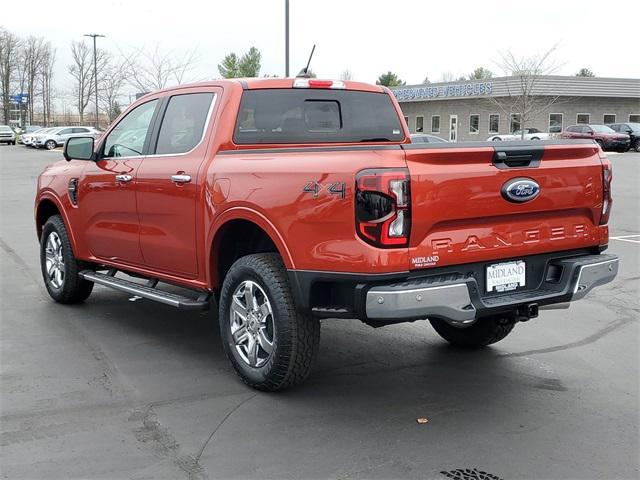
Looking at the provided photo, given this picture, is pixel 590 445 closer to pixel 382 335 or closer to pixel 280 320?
pixel 280 320

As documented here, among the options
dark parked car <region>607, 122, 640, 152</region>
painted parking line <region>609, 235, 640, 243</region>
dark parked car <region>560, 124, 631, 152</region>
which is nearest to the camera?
painted parking line <region>609, 235, 640, 243</region>

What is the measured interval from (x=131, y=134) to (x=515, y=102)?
44393 mm

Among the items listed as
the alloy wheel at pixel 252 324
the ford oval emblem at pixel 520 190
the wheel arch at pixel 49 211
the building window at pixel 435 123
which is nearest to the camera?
the ford oval emblem at pixel 520 190

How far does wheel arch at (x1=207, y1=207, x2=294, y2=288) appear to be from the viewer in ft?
15.4

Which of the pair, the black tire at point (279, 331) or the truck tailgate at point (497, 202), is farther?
the black tire at point (279, 331)

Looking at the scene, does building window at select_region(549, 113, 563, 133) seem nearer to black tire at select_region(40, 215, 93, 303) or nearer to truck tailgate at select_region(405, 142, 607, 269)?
black tire at select_region(40, 215, 93, 303)

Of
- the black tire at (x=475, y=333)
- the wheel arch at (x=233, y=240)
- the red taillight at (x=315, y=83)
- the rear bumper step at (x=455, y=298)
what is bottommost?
the black tire at (x=475, y=333)

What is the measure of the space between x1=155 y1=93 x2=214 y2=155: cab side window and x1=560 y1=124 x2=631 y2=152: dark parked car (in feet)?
113

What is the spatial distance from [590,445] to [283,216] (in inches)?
81.3

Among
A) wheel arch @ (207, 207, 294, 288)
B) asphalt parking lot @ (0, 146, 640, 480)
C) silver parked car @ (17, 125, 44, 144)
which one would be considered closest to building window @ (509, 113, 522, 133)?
silver parked car @ (17, 125, 44, 144)

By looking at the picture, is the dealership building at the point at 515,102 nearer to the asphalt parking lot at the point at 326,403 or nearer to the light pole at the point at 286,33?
the light pole at the point at 286,33

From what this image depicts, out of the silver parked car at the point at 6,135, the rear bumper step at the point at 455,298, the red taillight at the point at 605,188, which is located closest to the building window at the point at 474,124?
the silver parked car at the point at 6,135

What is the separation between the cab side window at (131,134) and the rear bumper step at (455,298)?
287cm

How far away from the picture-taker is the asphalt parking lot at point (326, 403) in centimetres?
374
